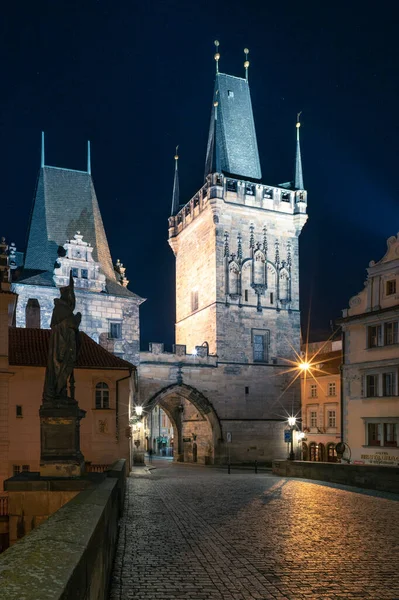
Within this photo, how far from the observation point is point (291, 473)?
24.2 metres

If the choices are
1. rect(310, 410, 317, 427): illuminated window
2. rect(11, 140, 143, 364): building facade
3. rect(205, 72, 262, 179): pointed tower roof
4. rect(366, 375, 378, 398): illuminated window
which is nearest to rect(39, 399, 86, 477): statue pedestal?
rect(366, 375, 378, 398): illuminated window

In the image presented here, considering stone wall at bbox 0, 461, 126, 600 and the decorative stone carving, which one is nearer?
stone wall at bbox 0, 461, 126, 600

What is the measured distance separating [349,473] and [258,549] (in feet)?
39.2

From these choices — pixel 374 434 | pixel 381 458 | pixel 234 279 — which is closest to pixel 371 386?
pixel 374 434

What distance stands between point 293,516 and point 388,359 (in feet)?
56.2

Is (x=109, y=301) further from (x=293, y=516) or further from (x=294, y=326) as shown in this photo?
(x=293, y=516)

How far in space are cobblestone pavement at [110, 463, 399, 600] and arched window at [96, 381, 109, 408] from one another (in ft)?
36.8

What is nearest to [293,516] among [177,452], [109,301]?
[109,301]

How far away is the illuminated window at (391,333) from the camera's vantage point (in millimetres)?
28062

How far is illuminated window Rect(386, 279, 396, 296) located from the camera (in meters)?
28.6

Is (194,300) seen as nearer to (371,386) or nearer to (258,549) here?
(371,386)

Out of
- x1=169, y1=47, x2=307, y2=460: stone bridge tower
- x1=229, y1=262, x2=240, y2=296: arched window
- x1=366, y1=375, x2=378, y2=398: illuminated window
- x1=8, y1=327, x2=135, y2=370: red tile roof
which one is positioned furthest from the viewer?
x1=229, y1=262, x2=240, y2=296: arched window

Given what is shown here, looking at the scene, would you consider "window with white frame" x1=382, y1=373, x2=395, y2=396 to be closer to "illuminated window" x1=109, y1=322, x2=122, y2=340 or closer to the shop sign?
the shop sign

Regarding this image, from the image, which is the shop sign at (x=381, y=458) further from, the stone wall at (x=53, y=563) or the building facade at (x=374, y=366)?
the stone wall at (x=53, y=563)
